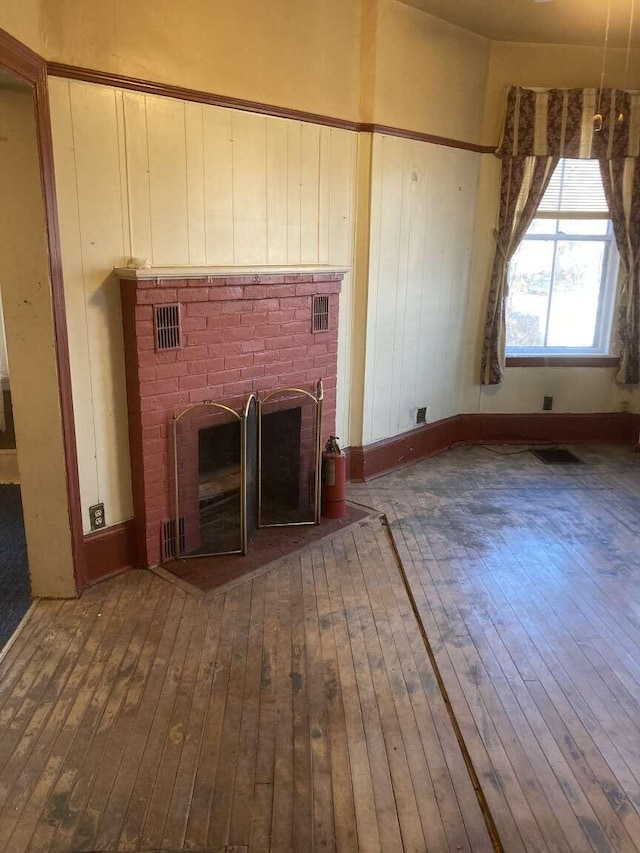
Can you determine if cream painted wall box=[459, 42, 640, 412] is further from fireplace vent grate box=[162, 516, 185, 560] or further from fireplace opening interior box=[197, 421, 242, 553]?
fireplace vent grate box=[162, 516, 185, 560]

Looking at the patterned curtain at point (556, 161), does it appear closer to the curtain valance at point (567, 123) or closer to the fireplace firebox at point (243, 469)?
the curtain valance at point (567, 123)

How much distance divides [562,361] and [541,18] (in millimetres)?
2536

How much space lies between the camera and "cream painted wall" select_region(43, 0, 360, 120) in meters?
2.79

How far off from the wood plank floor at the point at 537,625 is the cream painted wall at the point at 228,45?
8.31 ft

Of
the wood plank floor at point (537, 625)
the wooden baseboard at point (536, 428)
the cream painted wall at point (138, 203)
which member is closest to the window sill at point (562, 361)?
the wooden baseboard at point (536, 428)

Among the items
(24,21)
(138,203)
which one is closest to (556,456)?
(138,203)

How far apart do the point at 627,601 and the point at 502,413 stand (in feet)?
8.59

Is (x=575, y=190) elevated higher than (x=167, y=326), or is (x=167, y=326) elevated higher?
(x=575, y=190)

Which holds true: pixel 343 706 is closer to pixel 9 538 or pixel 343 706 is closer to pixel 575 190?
pixel 9 538

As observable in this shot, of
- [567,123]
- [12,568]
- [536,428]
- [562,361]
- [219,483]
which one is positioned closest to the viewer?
[12,568]

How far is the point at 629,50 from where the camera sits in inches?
192

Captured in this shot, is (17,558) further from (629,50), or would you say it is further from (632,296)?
(629,50)

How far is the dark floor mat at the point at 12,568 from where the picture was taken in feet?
9.70

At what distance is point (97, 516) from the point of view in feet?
10.7
